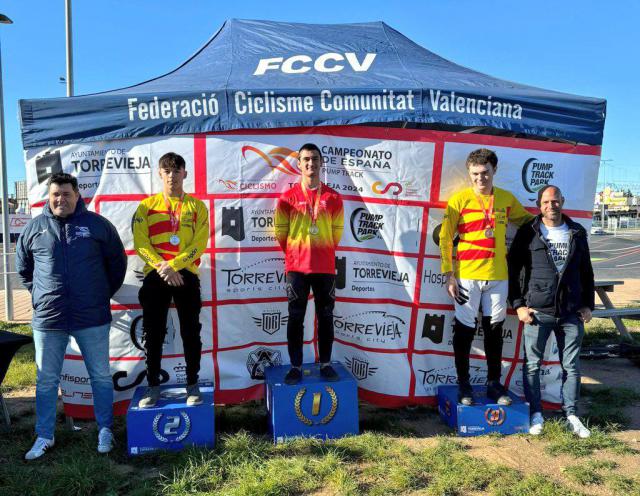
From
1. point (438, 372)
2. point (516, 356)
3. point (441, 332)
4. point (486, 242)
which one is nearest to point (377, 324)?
point (441, 332)

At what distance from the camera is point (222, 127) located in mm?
4070

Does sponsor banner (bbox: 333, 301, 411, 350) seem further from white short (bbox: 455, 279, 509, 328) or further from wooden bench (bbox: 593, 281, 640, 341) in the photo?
wooden bench (bbox: 593, 281, 640, 341)

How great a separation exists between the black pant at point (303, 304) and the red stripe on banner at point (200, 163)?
1.08 meters

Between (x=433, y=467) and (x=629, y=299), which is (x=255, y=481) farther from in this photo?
(x=629, y=299)

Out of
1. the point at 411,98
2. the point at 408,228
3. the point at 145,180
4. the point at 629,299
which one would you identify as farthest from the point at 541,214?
the point at 629,299

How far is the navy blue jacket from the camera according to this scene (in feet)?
11.2

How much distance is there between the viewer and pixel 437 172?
14.2ft

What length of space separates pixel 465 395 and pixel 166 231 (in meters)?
2.56

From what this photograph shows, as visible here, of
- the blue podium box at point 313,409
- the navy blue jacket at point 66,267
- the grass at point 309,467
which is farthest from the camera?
the blue podium box at point 313,409

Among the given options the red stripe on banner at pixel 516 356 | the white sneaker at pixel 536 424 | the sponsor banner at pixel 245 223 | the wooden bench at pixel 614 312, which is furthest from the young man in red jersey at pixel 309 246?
the wooden bench at pixel 614 312

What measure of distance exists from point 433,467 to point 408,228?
6.27 feet

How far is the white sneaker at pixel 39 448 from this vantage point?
3439 millimetres

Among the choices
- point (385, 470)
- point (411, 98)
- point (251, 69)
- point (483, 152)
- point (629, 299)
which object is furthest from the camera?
point (629, 299)

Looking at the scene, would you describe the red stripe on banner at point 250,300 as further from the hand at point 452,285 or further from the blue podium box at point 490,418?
the blue podium box at point 490,418
